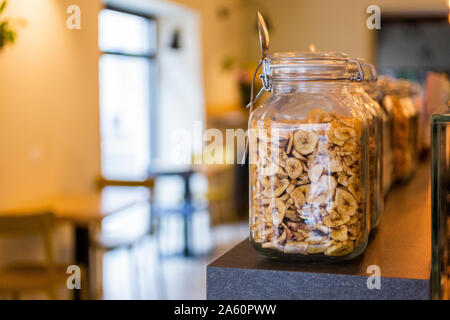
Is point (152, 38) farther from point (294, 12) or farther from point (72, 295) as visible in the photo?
point (72, 295)

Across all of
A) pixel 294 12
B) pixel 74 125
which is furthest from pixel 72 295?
pixel 294 12

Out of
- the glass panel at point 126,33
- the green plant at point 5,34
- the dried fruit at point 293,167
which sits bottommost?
the dried fruit at point 293,167

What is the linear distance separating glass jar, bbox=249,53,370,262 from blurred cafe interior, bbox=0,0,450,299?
390 mm

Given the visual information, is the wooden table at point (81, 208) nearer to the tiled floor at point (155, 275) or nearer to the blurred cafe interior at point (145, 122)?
the blurred cafe interior at point (145, 122)

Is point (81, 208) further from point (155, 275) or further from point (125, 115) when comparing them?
point (125, 115)

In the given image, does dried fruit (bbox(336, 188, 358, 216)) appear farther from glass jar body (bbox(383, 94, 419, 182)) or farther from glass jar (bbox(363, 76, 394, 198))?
glass jar body (bbox(383, 94, 419, 182))

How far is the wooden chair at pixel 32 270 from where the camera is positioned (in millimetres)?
2984

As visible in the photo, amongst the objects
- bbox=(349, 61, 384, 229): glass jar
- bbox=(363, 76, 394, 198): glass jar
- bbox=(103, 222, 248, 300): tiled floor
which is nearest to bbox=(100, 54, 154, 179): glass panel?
bbox=(103, 222, 248, 300): tiled floor

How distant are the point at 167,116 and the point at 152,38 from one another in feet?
2.69

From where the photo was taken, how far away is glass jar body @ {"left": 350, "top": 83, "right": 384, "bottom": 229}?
1159 millimetres

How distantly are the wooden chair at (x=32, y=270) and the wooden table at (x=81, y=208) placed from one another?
27cm

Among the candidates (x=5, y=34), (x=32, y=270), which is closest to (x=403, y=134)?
(x=32, y=270)

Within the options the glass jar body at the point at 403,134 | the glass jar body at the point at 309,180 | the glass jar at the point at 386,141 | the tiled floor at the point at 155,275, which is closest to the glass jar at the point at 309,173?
the glass jar body at the point at 309,180

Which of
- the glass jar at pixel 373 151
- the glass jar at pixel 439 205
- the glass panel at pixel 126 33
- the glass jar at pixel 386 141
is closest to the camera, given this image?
the glass jar at pixel 439 205
